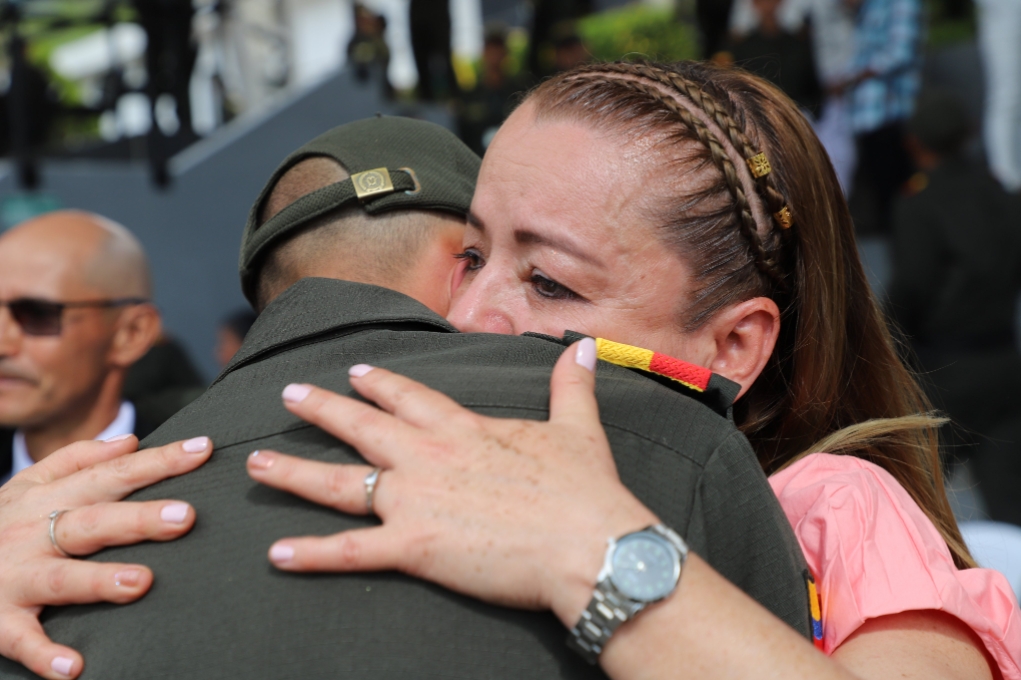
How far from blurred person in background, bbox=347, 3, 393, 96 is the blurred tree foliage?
2765 millimetres

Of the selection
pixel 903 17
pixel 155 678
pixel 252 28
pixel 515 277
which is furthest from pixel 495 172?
pixel 252 28

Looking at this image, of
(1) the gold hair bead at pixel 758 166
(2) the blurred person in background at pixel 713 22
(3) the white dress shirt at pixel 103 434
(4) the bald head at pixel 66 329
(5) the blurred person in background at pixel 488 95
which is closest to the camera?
(1) the gold hair bead at pixel 758 166

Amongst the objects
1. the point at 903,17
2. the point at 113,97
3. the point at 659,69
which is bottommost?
the point at 113,97

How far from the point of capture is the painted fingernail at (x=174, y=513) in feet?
3.82

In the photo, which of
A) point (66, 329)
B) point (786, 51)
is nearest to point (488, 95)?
point (786, 51)

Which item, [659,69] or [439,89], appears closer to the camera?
[659,69]

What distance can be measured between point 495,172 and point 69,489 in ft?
2.92

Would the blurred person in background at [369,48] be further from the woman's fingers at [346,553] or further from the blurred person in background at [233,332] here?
the woman's fingers at [346,553]

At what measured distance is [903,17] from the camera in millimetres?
7043

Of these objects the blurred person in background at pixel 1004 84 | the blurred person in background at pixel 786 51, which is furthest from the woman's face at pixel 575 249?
the blurred person in background at pixel 786 51

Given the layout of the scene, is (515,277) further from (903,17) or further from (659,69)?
(903,17)

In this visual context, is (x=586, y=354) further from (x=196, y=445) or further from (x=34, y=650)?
(x=34, y=650)

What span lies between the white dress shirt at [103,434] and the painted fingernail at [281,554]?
2.60 m

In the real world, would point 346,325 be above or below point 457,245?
above
